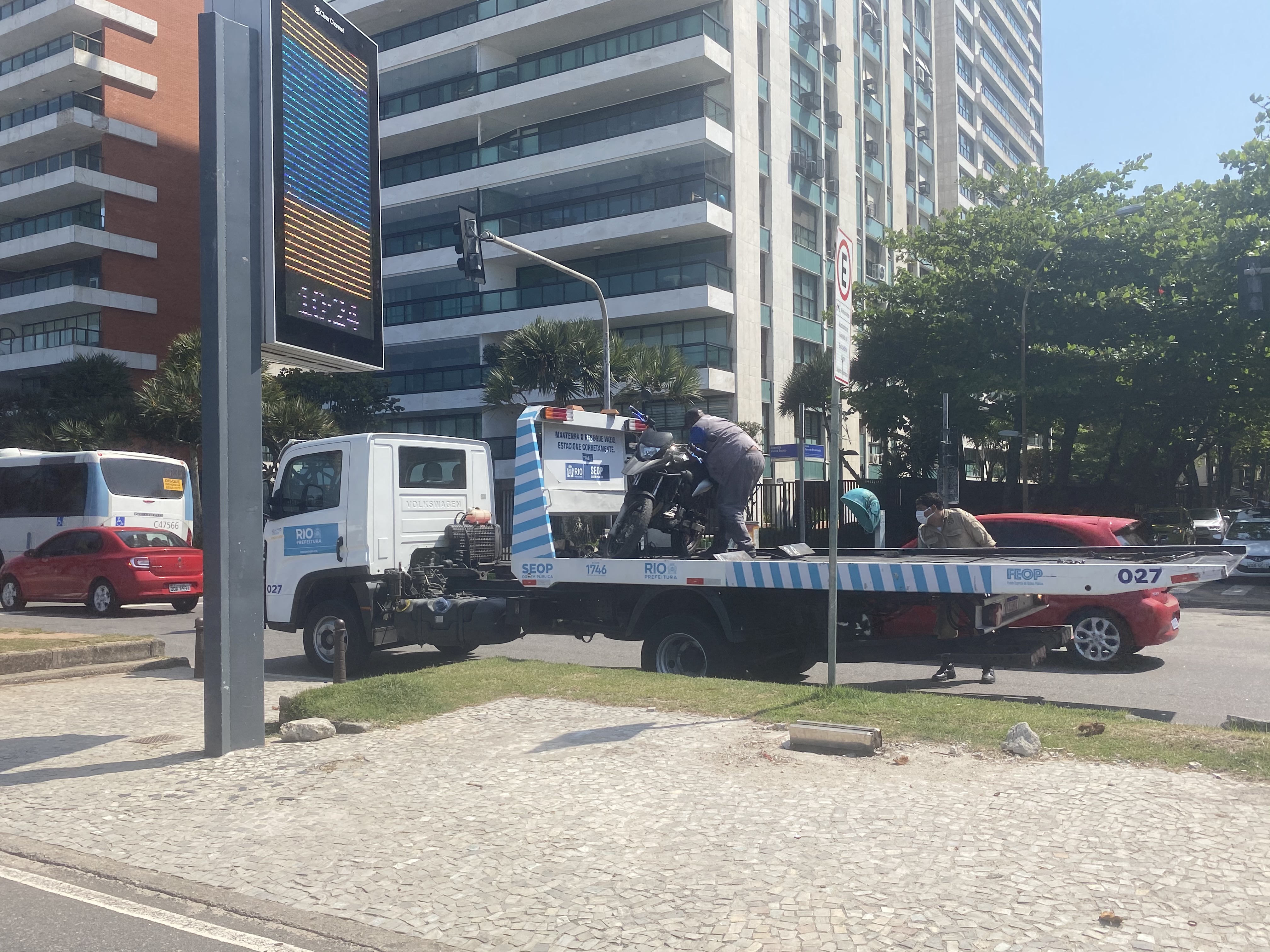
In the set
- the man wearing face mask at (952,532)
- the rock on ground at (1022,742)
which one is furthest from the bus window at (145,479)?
the rock on ground at (1022,742)

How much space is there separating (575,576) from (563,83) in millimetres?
32036

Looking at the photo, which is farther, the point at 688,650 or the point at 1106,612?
the point at 1106,612

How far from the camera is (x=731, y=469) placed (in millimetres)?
9852

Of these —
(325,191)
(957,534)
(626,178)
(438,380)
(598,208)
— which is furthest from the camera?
(438,380)

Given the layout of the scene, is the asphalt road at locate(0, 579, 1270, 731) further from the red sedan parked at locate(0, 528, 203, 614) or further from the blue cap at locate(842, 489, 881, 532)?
the blue cap at locate(842, 489, 881, 532)

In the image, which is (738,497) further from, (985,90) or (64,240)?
(985,90)

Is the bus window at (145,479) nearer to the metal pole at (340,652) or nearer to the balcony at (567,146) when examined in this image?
the metal pole at (340,652)

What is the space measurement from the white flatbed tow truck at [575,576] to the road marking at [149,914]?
4.72m

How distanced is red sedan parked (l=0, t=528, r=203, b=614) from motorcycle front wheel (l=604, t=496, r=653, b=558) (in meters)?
12.4

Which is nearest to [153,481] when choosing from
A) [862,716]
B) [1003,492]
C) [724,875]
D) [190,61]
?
[862,716]

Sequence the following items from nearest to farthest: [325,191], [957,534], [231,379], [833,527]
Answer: [231,379] < [833,527] < [325,191] < [957,534]

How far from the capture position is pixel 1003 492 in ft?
116

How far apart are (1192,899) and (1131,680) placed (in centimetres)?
669

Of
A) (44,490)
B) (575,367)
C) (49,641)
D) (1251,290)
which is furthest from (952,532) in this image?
(44,490)
